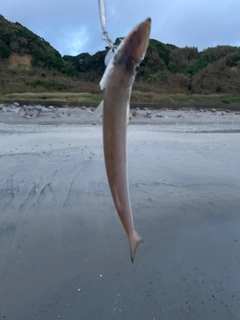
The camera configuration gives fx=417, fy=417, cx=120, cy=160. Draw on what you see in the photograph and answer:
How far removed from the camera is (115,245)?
3.38 m

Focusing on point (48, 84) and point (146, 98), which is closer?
point (146, 98)

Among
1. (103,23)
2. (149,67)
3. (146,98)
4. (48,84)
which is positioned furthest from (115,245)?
(149,67)

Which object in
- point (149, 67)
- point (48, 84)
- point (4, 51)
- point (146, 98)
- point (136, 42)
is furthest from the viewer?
point (4, 51)

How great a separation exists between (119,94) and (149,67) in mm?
34164

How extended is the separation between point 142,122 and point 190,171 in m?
10.6

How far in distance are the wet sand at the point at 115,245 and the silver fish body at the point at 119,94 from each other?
5.25 ft

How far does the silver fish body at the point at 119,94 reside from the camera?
1090mm

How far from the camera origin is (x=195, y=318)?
Answer: 2527 millimetres

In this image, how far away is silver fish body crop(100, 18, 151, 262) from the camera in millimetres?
1090

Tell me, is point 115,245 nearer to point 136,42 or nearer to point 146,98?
point 136,42

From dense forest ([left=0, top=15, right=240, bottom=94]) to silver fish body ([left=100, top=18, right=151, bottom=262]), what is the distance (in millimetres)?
27725

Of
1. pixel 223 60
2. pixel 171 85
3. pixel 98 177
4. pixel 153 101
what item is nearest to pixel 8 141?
pixel 98 177

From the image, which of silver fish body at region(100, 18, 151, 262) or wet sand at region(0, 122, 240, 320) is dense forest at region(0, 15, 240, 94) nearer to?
wet sand at region(0, 122, 240, 320)

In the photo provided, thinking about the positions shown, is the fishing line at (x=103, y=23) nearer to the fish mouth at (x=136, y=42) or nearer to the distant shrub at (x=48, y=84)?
the fish mouth at (x=136, y=42)
